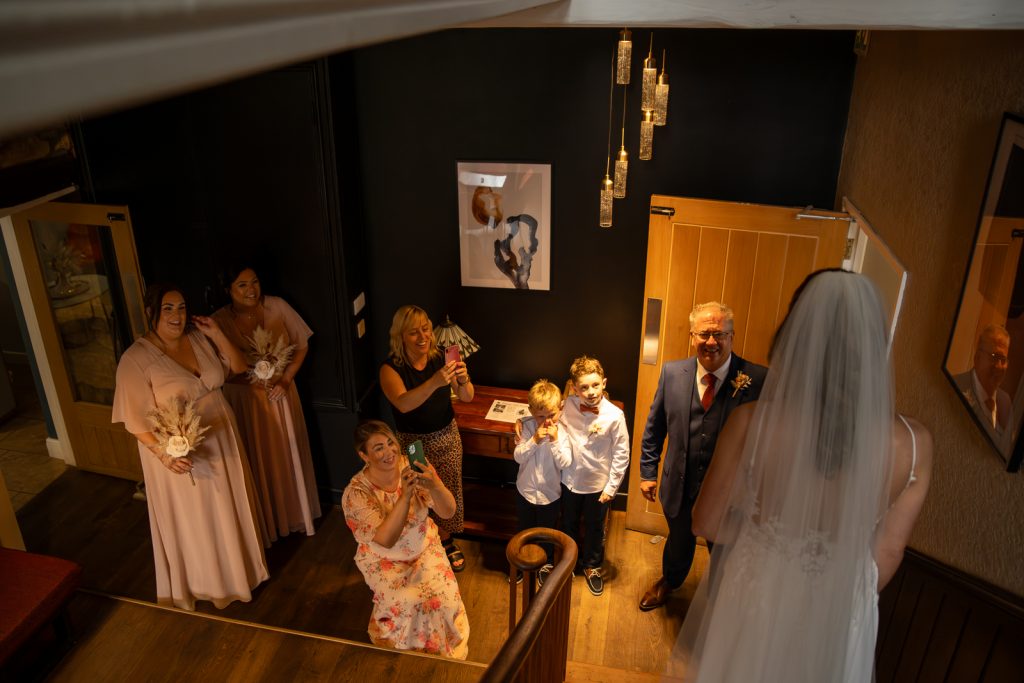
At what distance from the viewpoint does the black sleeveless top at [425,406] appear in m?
4.09

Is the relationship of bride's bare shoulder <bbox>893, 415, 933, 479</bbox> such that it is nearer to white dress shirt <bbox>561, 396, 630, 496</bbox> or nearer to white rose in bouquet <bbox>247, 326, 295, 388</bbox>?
white dress shirt <bbox>561, 396, 630, 496</bbox>

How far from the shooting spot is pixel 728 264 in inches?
164

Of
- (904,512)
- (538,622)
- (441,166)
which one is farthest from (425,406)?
(904,512)

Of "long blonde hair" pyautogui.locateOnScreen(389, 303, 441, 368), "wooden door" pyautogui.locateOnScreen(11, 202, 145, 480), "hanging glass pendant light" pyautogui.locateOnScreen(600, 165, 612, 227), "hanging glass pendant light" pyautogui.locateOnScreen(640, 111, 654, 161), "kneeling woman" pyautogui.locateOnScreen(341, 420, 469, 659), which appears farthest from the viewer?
"wooden door" pyautogui.locateOnScreen(11, 202, 145, 480)

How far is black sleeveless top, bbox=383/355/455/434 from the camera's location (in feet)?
13.4

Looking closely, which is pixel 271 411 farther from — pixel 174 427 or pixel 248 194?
pixel 248 194

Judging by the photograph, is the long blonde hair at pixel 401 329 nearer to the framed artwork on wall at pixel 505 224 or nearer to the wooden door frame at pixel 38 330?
the framed artwork on wall at pixel 505 224

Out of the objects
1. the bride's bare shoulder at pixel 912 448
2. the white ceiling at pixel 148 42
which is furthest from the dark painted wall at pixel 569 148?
the white ceiling at pixel 148 42

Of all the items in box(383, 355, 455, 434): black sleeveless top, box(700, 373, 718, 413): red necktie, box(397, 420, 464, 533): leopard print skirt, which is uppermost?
box(700, 373, 718, 413): red necktie

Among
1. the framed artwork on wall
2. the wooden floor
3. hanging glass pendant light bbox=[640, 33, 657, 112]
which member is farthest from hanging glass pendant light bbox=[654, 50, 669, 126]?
the wooden floor

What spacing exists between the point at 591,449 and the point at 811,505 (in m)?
1.86

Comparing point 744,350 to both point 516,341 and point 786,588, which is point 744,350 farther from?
point 786,588

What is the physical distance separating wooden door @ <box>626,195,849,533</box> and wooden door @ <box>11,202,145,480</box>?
3.13m

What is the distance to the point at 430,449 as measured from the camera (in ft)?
13.9
